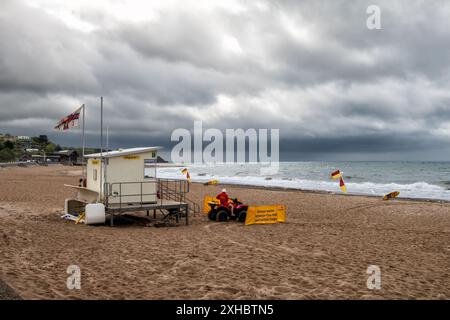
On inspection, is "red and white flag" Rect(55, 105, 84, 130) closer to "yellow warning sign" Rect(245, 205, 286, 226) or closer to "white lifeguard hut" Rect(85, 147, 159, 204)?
"white lifeguard hut" Rect(85, 147, 159, 204)

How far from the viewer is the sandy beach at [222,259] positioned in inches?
262

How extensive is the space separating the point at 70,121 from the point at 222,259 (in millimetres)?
9674

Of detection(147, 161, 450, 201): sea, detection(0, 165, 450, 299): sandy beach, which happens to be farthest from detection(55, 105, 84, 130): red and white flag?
detection(147, 161, 450, 201): sea

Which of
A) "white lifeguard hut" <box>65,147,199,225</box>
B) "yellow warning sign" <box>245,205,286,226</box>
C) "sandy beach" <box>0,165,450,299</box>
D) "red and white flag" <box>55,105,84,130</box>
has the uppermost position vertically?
"red and white flag" <box>55,105,84,130</box>

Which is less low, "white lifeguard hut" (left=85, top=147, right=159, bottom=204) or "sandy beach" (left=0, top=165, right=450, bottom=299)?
"white lifeguard hut" (left=85, top=147, right=159, bottom=204)

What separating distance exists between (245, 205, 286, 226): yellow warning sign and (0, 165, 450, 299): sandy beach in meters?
0.56

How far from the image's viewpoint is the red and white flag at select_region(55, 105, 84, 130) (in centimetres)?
1474

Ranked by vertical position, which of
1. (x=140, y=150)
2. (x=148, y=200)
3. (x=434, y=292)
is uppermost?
(x=140, y=150)

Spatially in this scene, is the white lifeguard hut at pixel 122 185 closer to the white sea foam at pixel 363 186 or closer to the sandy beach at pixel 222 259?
the sandy beach at pixel 222 259

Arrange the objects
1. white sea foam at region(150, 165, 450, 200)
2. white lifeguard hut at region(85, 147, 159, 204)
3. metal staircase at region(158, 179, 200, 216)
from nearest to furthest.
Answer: white lifeguard hut at region(85, 147, 159, 204) → metal staircase at region(158, 179, 200, 216) → white sea foam at region(150, 165, 450, 200)

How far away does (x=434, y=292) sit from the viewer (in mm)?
6871
